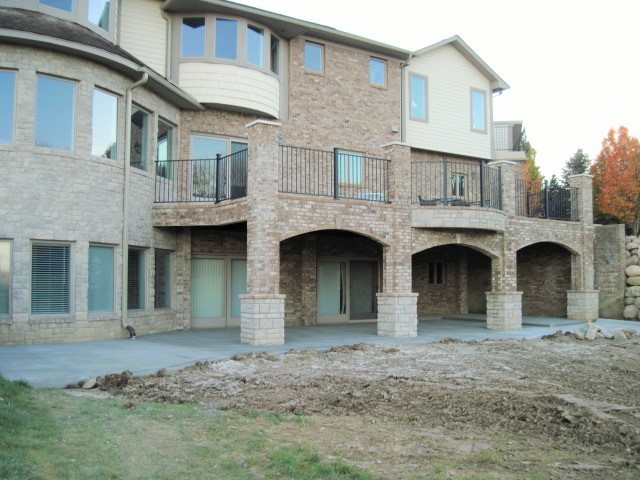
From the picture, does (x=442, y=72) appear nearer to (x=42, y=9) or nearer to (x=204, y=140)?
(x=204, y=140)

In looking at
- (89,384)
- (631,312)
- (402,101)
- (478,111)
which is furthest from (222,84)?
(631,312)

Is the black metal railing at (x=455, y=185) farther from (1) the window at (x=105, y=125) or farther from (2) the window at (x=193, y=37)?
(1) the window at (x=105, y=125)

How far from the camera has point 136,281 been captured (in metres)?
15.5

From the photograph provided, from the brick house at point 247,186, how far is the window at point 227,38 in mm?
39

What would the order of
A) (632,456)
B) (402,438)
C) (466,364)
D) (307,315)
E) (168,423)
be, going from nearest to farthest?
(632,456)
(402,438)
(168,423)
(466,364)
(307,315)

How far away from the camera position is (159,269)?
16547 millimetres

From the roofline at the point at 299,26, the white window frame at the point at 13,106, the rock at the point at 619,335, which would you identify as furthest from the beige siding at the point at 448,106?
the white window frame at the point at 13,106

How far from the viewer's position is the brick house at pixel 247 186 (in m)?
13.5

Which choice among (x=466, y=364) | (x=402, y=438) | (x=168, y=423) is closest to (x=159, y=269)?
(x=466, y=364)

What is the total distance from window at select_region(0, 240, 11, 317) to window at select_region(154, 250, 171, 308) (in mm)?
3966

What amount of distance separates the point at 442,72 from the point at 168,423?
744 inches

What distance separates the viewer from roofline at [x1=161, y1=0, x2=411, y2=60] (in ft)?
54.9

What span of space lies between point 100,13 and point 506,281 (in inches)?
509

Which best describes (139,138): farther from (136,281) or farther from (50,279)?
(50,279)
